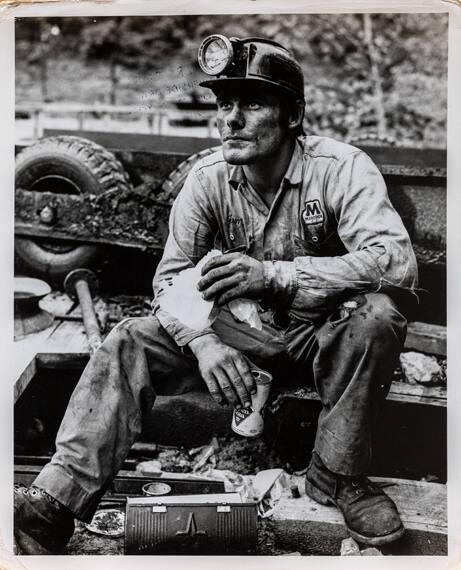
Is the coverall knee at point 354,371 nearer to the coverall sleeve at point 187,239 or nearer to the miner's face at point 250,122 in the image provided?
the coverall sleeve at point 187,239

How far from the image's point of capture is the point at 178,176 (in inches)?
117

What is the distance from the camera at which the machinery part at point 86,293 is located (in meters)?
2.92

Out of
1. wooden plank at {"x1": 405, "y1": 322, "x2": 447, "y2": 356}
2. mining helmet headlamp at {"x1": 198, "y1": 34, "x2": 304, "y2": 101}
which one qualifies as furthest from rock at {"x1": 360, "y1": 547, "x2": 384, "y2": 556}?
mining helmet headlamp at {"x1": 198, "y1": 34, "x2": 304, "y2": 101}

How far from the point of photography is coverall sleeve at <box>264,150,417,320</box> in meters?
2.66

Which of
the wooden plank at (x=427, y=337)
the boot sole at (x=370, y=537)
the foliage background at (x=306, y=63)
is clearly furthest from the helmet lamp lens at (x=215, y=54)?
the boot sole at (x=370, y=537)

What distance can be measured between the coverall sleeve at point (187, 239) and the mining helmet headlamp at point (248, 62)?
428 millimetres

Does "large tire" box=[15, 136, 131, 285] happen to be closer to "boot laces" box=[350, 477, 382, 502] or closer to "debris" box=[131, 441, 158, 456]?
"debris" box=[131, 441, 158, 456]

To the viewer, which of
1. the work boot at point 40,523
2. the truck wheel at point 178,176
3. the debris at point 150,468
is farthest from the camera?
the truck wheel at point 178,176

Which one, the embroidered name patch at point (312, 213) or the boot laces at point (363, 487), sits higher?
the embroidered name patch at point (312, 213)

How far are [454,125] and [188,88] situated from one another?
108cm

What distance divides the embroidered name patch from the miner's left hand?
0.83ft

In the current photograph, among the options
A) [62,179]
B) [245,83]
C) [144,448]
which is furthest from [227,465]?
[245,83]

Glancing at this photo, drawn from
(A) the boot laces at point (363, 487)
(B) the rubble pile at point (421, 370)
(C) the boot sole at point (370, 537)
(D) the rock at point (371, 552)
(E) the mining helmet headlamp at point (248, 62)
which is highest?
(E) the mining helmet headlamp at point (248, 62)

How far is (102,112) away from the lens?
296 cm
